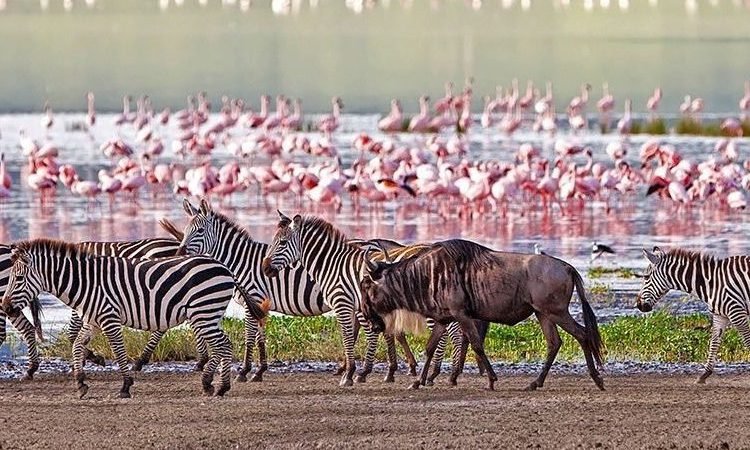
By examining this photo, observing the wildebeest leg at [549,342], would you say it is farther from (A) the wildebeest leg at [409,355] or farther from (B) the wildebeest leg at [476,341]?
(A) the wildebeest leg at [409,355]

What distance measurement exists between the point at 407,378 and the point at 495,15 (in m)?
101

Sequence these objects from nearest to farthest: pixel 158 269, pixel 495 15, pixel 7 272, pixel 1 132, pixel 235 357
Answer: pixel 158 269, pixel 7 272, pixel 235 357, pixel 1 132, pixel 495 15

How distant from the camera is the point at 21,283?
10.5 meters

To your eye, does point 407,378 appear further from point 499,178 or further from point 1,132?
point 1,132

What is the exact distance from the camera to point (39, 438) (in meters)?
9.09

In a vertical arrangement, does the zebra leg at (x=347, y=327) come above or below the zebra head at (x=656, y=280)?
below

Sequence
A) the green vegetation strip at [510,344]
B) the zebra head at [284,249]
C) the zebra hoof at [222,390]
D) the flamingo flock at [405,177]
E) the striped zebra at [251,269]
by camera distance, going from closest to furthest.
→ the zebra hoof at [222,390], the zebra head at [284,249], the striped zebra at [251,269], the green vegetation strip at [510,344], the flamingo flock at [405,177]

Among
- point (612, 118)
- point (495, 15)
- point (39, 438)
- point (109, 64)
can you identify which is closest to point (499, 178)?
point (39, 438)

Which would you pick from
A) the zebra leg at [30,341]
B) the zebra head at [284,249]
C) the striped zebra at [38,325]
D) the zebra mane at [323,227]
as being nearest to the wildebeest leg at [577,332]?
the zebra mane at [323,227]

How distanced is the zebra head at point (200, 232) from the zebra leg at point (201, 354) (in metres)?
0.74

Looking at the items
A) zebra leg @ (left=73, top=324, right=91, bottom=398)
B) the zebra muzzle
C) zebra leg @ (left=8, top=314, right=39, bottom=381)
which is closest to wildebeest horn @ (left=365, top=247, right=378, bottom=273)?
the zebra muzzle

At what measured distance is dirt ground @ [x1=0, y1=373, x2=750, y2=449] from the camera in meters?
8.98

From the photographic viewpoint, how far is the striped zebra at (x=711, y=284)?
11406mm

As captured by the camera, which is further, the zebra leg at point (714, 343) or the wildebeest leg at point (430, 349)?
the zebra leg at point (714, 343)
